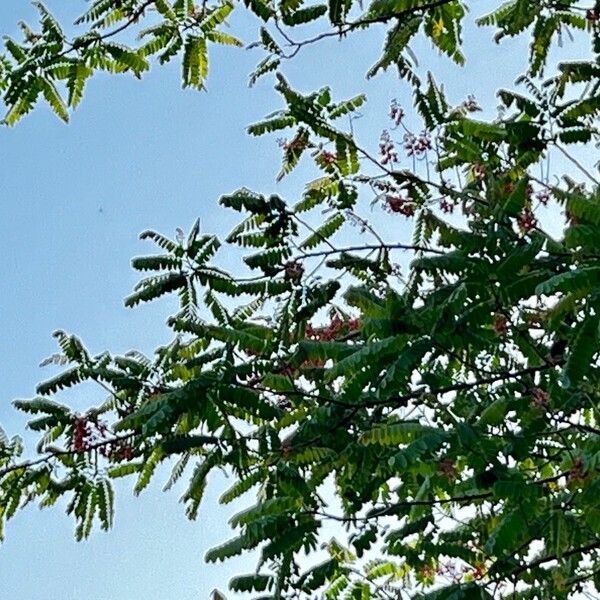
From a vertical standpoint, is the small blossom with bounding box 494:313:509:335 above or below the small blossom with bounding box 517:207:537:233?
below

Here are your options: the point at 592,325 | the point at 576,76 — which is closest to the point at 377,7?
the point at 576,76

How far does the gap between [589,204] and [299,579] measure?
86.2 inches

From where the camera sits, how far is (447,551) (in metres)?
5.02

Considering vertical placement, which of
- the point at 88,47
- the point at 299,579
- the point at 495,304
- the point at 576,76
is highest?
the point at 88,47

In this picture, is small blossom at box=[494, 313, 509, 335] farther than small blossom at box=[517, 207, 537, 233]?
Yes

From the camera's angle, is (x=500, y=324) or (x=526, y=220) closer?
(x=526, y=220)

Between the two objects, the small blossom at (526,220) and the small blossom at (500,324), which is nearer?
the small blossom at (526,220)

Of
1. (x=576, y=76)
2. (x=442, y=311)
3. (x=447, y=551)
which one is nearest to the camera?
(x=442, y=311)

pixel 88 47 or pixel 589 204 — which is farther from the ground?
pixel 88 47

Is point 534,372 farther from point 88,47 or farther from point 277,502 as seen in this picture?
point 88,47

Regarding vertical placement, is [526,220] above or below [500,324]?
above

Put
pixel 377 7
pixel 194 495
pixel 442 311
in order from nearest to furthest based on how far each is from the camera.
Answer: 1. pixel 442 311
2. pixel 377 7
3. pixel 194 495

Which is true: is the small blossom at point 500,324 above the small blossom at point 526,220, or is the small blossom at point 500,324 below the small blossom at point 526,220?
below

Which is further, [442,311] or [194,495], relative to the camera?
[194,495]
